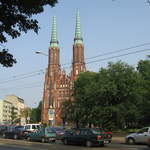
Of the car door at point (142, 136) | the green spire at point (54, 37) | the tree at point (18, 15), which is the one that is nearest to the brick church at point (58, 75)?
the green spire at point (54, 37)

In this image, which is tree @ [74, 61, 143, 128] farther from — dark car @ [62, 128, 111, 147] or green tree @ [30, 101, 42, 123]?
green tree @ [30, 101, 42, 123]

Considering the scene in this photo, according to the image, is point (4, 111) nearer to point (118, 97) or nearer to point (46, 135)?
point (118, 97)

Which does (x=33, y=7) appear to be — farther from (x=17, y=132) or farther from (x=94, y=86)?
(x=94, y=86)

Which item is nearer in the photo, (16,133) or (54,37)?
(16,133)

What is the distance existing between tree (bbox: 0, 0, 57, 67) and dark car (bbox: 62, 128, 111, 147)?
17222 mm

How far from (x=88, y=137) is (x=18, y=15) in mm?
18082

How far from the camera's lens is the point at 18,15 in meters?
7.90

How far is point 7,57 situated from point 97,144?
1739 centimetres

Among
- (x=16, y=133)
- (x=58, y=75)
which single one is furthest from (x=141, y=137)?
(x=58, y=75)

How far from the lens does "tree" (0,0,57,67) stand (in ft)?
25.0

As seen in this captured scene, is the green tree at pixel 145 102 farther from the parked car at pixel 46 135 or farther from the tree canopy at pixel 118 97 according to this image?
A: the parked car at pixel 46 135

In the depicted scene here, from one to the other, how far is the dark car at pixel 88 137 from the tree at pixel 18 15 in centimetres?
1722

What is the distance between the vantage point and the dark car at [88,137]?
80.1 feet

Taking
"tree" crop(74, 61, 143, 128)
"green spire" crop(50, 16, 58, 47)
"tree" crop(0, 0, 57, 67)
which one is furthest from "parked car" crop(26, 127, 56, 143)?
"green spire" crop(50, 16, 58, 47)
